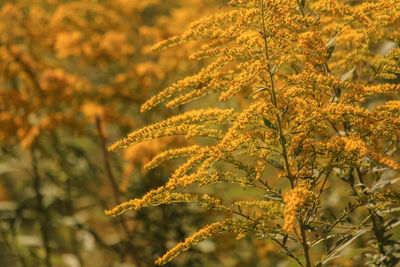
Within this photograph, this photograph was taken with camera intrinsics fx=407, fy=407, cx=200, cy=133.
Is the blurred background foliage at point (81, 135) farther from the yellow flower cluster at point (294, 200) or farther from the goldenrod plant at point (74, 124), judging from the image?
the yellow flower cluster at point (294, 200)

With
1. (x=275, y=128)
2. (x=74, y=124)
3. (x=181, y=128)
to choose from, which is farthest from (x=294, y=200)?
(x=74, y=124)

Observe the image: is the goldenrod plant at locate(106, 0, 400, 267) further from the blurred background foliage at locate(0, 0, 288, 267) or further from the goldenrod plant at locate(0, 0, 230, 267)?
the goldenrod plant at locate(0, 0, 230, 267)

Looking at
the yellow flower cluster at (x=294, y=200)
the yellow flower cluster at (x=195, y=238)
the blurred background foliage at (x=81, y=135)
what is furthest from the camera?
the blurred background foliage at (x=81, y=135)

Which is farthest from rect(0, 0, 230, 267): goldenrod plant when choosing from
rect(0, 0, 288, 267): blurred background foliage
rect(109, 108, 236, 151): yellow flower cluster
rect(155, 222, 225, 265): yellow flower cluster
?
rect(155, 222, 225, 265): yellow flower cluster

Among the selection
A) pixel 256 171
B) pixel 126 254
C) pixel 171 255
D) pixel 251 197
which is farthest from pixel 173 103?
pixel 251 197

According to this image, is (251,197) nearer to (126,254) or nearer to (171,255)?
(126,254)

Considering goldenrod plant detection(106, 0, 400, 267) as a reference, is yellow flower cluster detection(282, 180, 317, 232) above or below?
below

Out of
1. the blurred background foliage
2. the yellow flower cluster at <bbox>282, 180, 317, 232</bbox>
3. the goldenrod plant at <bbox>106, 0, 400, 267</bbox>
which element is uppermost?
the blurred background foliage

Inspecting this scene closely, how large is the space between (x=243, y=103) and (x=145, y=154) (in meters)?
0.80

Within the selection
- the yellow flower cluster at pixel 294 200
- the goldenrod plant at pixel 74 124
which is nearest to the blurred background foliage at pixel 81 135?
the goldenrod plant at pixel 74 124

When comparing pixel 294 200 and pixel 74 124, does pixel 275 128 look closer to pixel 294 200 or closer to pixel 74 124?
pixel 294 200

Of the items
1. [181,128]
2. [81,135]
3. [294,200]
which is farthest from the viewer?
[81,135]

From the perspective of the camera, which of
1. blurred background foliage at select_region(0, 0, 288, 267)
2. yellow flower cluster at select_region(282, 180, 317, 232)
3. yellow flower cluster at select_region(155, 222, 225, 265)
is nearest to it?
yellow flower cluster at select_region(282, 180, 317, 232)

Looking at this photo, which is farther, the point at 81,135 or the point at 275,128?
the point at 81,135
